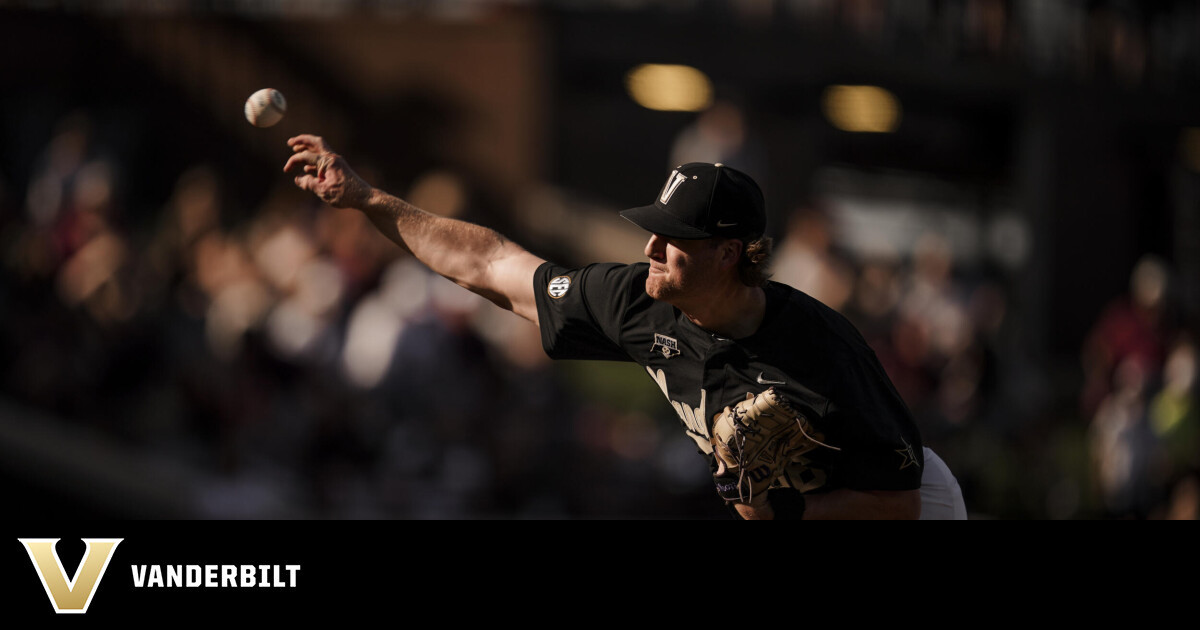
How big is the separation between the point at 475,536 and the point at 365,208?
159cm

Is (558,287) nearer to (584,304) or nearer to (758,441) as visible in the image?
(584,304)

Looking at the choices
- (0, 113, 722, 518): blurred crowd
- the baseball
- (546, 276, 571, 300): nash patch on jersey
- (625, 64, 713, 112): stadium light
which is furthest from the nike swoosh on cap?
(625, 64, 713, 112): stadium light

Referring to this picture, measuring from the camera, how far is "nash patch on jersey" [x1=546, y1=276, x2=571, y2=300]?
560 cm

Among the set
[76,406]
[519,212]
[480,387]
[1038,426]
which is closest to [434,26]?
[519,212]

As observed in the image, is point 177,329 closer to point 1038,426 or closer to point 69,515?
point 69,515

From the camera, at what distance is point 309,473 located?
10.1 meters

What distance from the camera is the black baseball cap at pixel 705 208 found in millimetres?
5090

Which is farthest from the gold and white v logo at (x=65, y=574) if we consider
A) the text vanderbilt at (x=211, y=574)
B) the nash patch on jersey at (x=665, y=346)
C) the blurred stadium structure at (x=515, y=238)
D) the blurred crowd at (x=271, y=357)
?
the blurred crowd at (x=271, y=357)

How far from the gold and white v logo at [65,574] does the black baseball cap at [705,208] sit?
7.48 ft

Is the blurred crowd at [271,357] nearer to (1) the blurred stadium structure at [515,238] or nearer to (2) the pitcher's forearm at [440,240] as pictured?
(1) the blurred stadium structure at [515,238]

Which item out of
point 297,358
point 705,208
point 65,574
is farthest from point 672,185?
point 297,358

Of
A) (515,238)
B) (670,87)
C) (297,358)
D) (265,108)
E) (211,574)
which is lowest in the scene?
(211,574)

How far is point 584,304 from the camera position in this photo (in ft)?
18.4

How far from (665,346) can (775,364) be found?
19.9 inches
